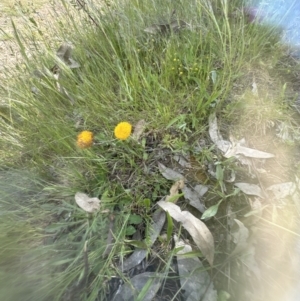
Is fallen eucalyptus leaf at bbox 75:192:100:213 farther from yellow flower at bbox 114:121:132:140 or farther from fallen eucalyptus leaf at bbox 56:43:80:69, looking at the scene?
fallen eucalyptus leaf at bbox 56:43:80:69

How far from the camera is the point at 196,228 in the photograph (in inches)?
39.8

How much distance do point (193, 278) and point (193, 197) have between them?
25 centimetres

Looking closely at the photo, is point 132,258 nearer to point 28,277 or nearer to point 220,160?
point 28,277

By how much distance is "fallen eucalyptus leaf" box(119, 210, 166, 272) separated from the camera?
0.99m

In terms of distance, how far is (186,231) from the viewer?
41.1 inches

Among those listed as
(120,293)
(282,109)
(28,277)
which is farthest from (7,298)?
(282,109)

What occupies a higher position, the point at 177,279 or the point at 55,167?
the point at 55,167

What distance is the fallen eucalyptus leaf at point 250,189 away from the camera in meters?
1.09

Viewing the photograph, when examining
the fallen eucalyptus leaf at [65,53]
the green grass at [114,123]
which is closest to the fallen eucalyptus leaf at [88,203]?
the green grass at [114,123]

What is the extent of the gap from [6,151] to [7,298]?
544 millimetres

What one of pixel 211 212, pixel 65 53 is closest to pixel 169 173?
pixel 211 212

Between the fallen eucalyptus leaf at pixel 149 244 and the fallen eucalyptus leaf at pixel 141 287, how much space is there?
4cm

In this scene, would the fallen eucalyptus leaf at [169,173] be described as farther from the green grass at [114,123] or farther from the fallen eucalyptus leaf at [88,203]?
the fallen eucalyptus leaf at [88,203]

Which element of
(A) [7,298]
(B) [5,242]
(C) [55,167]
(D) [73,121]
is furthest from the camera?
(D) [73,121]
